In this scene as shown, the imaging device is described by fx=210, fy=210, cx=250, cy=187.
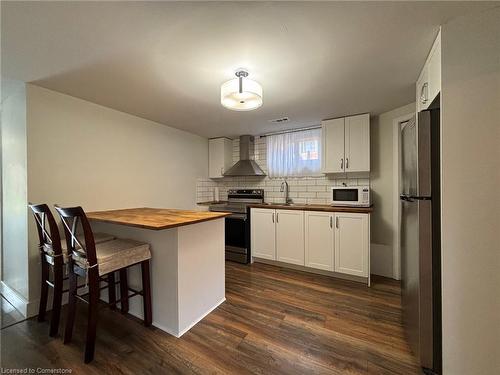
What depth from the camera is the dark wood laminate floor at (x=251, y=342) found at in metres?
1.40

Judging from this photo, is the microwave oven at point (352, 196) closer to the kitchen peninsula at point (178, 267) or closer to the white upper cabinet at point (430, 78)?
the white upper cabinet at point (430, 78)

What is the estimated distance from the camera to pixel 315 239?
2.88m

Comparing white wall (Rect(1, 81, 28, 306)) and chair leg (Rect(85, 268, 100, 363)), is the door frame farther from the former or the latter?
white wall (Rect(1, 81, 28, 306))

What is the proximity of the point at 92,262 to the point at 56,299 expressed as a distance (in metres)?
0.63

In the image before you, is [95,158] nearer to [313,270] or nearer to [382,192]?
[313,270]

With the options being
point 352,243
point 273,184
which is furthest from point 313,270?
point 273,184

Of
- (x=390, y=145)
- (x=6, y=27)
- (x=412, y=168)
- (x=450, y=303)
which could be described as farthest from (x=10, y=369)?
(x=390, y=145)

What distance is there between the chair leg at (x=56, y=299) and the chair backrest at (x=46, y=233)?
0.38 feet

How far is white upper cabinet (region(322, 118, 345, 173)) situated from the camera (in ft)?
9.72

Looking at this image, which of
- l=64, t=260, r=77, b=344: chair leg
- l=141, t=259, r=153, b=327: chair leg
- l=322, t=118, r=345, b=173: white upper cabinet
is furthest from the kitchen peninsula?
l=322, t=118, r=345, b=173: white upper cabinet

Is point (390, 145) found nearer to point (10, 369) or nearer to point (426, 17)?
point (426, 17)

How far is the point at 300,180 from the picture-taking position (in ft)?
11.8

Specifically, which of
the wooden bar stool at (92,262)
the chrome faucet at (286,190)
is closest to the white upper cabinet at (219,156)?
the chrome faucet at (286,190)

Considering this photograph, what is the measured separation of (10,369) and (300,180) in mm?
3532
